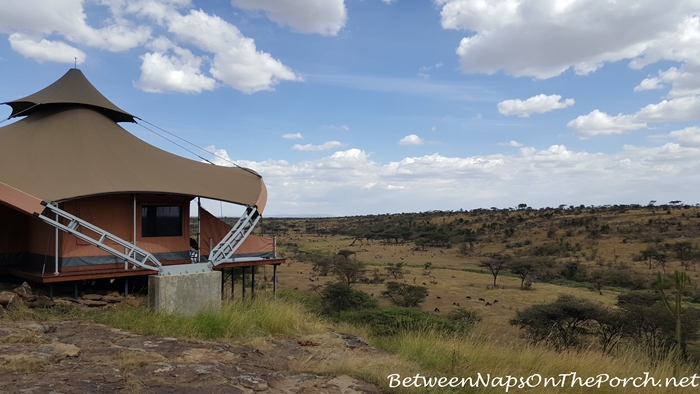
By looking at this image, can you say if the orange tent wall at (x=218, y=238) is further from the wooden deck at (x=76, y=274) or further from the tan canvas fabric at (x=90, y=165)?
the wooden deck at (x=76, y=274)

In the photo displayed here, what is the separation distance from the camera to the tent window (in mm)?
13680

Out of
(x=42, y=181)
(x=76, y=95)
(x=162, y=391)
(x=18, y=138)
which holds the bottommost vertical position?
(x=162, y=391)

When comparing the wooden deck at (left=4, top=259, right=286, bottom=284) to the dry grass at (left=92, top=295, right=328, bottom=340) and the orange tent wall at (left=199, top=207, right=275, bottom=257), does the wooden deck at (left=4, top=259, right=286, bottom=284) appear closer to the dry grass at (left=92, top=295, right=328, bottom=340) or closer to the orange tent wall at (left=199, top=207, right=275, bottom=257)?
the dry grass at (left=92, top=295, right=328, bottom=340)

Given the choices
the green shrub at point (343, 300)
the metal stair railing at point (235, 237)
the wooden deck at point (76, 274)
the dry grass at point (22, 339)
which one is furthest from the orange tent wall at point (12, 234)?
the green shrub at point (343, 300)

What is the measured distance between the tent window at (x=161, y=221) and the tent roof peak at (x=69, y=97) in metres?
3.31

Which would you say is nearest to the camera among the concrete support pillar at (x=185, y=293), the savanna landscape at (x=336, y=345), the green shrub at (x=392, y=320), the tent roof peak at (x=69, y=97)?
the savanna landscape at (x=336, y=345)

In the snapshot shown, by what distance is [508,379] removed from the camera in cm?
648

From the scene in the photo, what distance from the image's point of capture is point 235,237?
13.6 metres

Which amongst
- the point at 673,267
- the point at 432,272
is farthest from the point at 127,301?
the point at 673,267

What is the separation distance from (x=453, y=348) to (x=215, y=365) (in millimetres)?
3557

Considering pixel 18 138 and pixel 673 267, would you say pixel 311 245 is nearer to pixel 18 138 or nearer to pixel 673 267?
pixel 673 267

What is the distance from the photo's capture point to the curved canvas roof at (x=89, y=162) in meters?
11.6

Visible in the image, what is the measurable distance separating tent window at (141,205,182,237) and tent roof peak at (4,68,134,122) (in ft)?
10.9

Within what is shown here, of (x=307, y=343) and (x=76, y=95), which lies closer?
(x=307, y=343)
